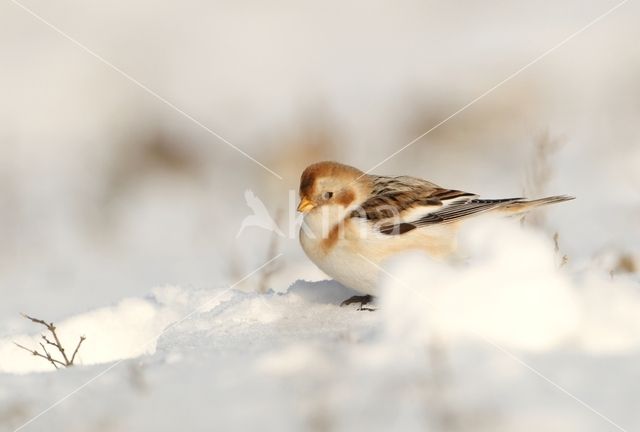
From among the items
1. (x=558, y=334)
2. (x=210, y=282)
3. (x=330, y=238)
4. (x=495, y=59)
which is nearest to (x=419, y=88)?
(x=495, y=59)

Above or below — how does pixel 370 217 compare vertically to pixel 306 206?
below

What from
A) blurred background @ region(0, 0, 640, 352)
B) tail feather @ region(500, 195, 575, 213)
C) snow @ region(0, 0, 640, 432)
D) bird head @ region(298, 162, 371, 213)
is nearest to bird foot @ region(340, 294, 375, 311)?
snow @ region(0, 0, 640, 432)

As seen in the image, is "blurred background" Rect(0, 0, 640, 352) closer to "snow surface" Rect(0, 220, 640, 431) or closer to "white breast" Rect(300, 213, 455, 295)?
"white breast" Rect(300, 213, 455, 295)

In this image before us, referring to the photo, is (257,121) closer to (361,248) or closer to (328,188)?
(328,188)

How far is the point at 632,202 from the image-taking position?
6.67 m

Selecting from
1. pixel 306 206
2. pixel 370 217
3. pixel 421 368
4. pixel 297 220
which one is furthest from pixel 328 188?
pixel 297 220

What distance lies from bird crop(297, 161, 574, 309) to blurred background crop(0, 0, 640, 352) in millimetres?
771

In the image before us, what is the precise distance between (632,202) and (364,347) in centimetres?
443

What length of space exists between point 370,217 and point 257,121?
5091 millimetres

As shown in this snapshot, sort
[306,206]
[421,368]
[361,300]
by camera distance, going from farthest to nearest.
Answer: [306,206], [361,300], [421,368]

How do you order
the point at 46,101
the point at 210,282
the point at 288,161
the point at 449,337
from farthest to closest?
1. the point at 46,101
2. the point at 288,161
3. the point at 210,282
4. the point at 449,337

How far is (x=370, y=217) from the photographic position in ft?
14.1

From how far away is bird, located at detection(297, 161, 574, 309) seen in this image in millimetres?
4094

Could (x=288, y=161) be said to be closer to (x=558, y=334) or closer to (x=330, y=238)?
(x=330, y=238)
